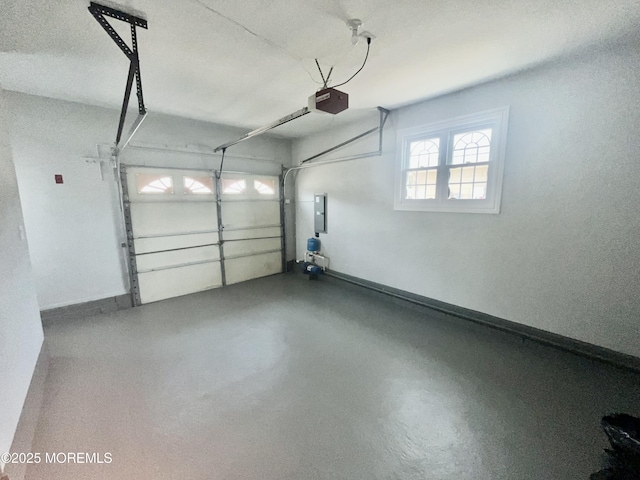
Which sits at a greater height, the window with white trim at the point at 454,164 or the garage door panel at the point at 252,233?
the window with white trim at the point at 454,164

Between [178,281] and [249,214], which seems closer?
[178,281]

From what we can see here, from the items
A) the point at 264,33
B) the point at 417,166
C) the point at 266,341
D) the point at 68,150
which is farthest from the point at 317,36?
the point at 68,150

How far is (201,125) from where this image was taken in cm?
434

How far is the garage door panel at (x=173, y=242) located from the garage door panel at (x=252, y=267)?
1.97 feet

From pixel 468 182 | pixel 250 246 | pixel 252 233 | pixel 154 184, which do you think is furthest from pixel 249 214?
pixel 468 182

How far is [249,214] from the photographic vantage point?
5164mm

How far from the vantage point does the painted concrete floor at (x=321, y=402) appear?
59.4 inches

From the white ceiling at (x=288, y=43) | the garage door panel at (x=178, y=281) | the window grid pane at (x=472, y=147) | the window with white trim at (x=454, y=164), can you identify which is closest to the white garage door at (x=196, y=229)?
the garage door panel at (x=178, y=281)

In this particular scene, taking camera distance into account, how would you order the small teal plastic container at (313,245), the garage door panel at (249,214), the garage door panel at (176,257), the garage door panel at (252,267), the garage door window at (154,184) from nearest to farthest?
the garage door window at (154,184)
the garage door panel at (176,257)
the garage door panel at (249,214)
the garage door panel at (252,267)
the small teal plastic container at (313,245)

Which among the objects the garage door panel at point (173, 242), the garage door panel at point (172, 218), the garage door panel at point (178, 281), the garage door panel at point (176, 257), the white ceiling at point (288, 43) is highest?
the white ceiling at point (288, 43)

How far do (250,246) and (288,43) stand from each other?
3881 mm

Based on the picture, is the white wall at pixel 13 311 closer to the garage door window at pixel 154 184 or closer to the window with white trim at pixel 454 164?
the garage door window at pixel 154 184

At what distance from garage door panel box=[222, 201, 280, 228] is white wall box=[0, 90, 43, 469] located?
2.78 meters

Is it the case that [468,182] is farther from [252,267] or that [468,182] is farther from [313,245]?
[252,267]
